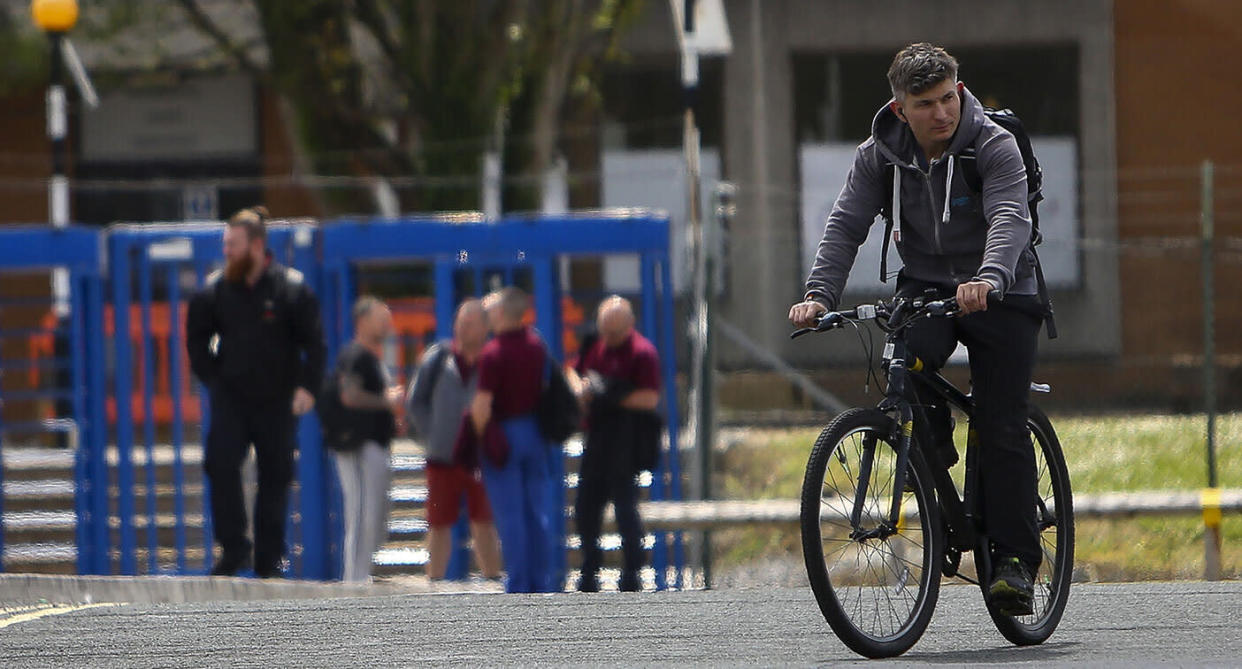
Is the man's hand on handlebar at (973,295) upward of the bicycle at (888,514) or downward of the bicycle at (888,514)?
upward

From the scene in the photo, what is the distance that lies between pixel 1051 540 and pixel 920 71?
1529mm

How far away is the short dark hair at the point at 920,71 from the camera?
5992mm

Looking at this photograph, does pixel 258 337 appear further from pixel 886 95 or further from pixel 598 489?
pixel 886 95

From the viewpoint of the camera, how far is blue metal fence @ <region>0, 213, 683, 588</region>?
12750 mm

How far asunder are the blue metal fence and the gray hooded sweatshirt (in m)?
6.31

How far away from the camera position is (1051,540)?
6.64m

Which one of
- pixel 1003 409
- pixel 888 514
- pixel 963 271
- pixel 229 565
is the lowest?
pixel 229 565

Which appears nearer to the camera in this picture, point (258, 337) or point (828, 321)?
point (828, 321)

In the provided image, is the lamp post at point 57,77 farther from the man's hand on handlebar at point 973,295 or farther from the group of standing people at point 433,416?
the man's hand on handlebar at point 973,295

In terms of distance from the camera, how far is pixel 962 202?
6.16m

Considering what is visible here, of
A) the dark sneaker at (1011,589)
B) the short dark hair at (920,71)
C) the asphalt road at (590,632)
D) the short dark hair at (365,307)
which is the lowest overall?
the asphalt road at (590,632)

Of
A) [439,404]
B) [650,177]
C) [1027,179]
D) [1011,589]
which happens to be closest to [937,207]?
[1027,179]

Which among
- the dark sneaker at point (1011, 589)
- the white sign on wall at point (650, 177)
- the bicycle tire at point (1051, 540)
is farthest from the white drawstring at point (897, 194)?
the white sign on wall at point (650, 177)

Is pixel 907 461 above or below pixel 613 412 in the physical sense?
above
